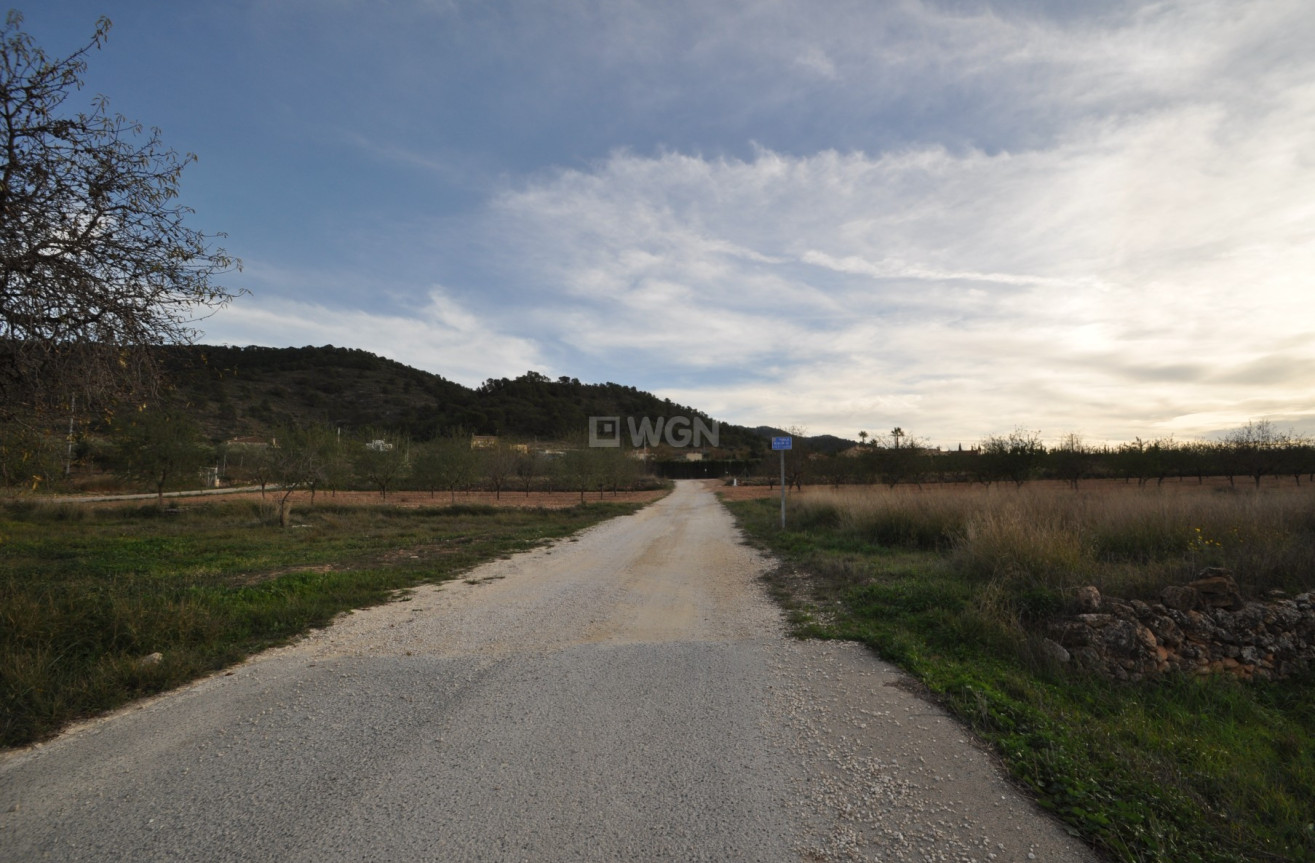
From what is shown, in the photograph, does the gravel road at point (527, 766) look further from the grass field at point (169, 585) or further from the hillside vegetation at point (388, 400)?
the hillside vegetation at point (388, 400)

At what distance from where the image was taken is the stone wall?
5548 millimetres

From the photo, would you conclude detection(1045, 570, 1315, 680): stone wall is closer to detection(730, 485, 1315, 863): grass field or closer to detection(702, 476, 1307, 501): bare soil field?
detection(730, 485, 1315, 863): grass field

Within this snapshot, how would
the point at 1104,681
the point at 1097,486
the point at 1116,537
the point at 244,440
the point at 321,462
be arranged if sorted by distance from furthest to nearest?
the point at 244,440, the point at 1097,486, the point at 321,462, the point at 1116,537, the point at 1104,681

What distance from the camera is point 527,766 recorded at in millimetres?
3328

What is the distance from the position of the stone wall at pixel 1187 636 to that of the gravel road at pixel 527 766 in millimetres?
2146

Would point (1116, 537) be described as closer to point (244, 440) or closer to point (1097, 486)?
point (1097, 486)

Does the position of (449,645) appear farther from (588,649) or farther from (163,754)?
(163,754)

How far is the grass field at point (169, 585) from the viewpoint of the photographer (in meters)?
4.34

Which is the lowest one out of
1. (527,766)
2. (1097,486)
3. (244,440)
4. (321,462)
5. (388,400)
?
(527,766)

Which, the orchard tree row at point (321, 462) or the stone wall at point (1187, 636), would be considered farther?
the orchard tree row at point (321, 462)

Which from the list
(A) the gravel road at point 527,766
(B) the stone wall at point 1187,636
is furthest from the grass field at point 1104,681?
(A) the gravel road at point 527,766

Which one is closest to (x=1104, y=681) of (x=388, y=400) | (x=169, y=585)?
(x=169, y=585)

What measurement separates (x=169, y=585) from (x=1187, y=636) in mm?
11873

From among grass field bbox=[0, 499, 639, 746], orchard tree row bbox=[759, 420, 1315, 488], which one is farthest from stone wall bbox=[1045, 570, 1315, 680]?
orchard tree row bbox=[759, 420, 1315, 488]
